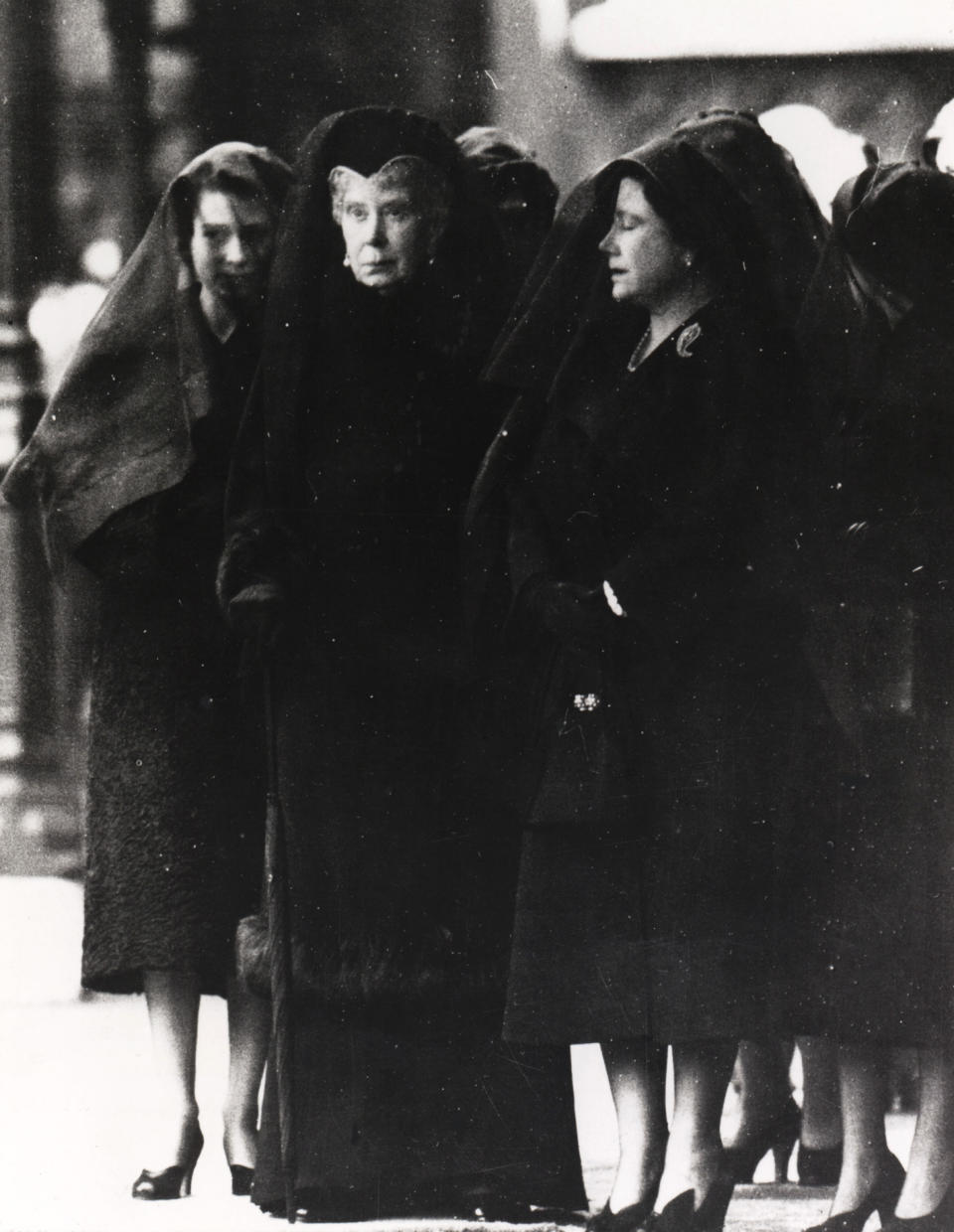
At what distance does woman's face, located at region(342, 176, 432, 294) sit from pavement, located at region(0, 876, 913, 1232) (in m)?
1.66

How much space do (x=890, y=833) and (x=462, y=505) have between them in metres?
1.28

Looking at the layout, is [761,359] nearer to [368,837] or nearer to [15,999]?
[368,837]

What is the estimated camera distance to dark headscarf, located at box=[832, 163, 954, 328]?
4.54m

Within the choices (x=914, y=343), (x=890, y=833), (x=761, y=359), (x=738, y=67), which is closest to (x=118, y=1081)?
(x=890, y=833)

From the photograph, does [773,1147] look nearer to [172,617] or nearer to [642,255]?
[172,617]

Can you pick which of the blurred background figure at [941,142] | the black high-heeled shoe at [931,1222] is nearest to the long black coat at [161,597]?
the blurred background figure at [941,142]

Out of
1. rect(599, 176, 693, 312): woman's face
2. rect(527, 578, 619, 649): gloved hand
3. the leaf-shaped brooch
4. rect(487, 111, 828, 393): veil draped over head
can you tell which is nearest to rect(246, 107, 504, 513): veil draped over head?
rect(487, 111, 828, 393): veil draped over head

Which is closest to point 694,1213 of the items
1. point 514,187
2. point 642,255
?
point 642,255

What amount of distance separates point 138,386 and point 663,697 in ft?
4.91

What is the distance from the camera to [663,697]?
4.44m

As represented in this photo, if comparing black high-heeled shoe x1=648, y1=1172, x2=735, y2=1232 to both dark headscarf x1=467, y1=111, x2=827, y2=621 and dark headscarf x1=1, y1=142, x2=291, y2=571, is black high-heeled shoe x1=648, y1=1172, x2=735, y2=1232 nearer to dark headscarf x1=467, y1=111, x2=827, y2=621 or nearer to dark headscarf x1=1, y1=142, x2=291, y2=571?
dark headscarf x1=467, y1=111, x2=827, y2=621

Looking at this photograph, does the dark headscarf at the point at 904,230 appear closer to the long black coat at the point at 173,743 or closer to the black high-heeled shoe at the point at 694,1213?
the long black coat at the point at 173,743

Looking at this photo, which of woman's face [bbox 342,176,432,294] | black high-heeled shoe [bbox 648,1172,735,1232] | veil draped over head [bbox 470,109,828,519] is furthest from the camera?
woman's face [bbox 342,176,432,294]

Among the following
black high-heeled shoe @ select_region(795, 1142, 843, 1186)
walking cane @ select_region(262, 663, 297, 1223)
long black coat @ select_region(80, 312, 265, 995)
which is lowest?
black high-heeled shoe @ select_region(795, 1142, 843, 1186)
